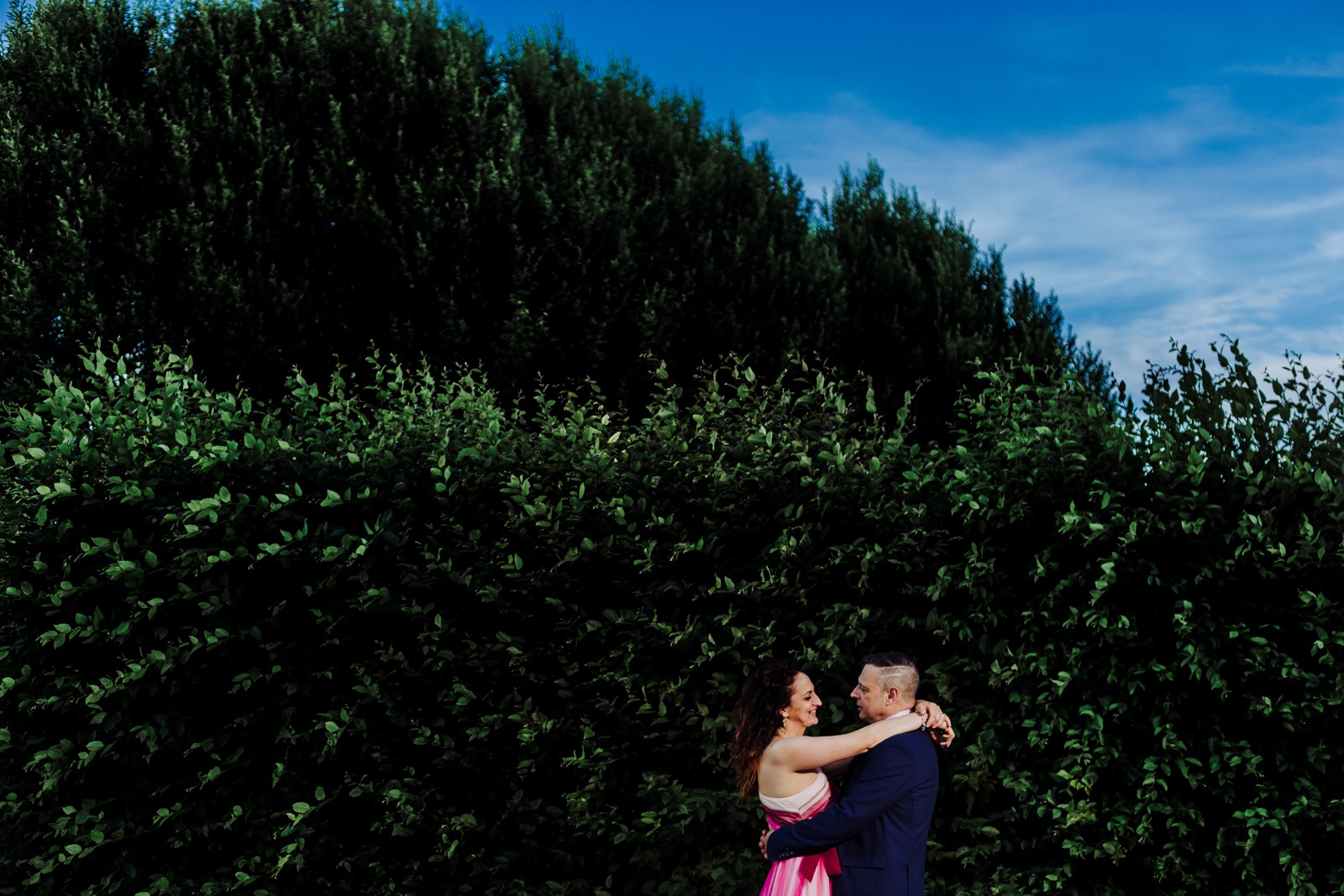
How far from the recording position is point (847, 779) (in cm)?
439

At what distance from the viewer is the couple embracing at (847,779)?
13.5 feet

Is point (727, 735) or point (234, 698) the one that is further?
point (234, 698)

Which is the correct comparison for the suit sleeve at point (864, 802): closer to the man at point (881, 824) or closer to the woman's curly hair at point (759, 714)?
the man at point (881, 824)

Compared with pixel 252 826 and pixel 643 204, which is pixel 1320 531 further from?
pixel 643 204

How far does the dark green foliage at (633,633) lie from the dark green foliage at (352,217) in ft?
19.5

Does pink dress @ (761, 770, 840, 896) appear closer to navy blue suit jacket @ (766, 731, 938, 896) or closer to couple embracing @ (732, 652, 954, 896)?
couple embracing @ (732, 652, 954, 896)

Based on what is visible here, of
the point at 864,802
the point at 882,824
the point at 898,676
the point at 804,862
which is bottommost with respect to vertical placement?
the point at 804,862

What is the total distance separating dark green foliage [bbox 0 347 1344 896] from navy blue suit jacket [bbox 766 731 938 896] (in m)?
1.71

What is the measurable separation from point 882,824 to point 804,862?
1.42 feet

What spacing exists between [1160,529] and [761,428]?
2.24 metres

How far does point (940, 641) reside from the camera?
20.1ft

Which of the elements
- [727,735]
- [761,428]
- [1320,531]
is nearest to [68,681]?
[727,735]

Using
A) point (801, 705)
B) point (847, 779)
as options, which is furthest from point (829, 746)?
point (801, 705)

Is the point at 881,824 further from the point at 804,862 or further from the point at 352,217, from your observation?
the point at 352,217
